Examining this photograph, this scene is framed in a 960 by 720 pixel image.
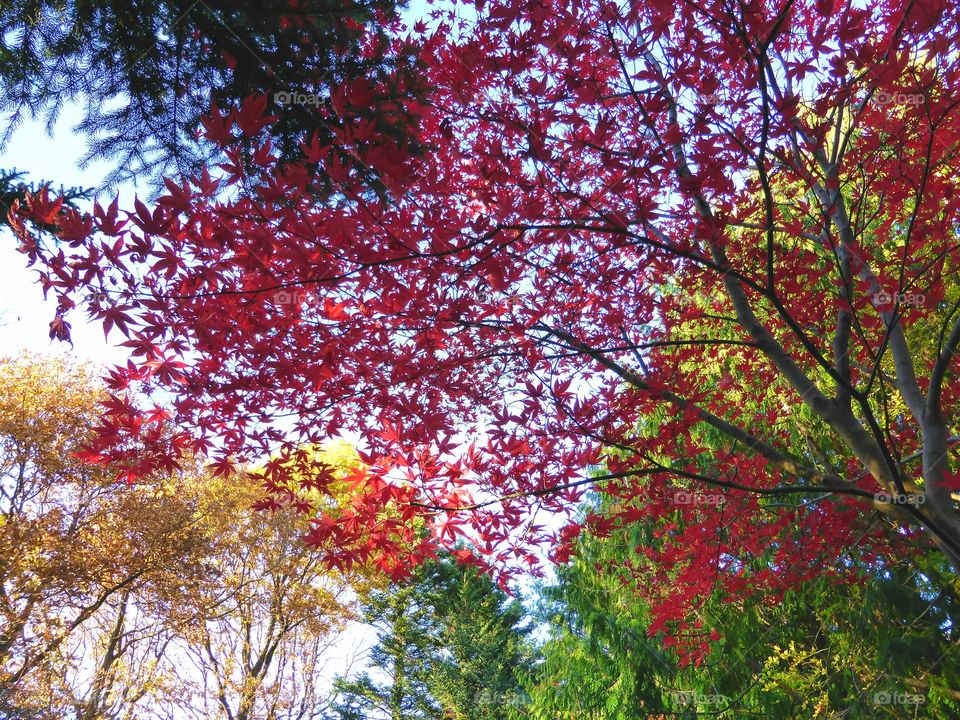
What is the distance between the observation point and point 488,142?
3957 millimetres

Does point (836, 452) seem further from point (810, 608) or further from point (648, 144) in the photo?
point (648, 144)

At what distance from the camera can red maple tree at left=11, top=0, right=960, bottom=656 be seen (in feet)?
8.23

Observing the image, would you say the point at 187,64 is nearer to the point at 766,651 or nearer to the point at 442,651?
the point at 766,651

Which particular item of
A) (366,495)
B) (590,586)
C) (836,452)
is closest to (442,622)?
(590,586)

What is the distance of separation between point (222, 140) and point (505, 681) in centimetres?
1437

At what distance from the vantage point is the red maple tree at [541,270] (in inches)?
98.8

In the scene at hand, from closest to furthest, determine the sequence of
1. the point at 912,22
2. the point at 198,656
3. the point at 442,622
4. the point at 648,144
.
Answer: the point at 912,22, the point at 648,144, the point at 198,656, the point at 442,622

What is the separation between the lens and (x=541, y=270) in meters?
3.59

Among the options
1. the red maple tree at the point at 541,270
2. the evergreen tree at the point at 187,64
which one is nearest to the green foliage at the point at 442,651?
the red maple tree at the point at 541,270

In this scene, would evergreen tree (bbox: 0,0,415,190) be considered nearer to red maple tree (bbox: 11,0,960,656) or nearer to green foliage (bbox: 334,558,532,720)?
red maple tree (bbox: 11,0,960,656)

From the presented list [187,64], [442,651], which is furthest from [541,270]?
[442,651]

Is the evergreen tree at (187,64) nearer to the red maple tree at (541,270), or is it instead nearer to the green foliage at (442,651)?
the red maple tree at (541,270)

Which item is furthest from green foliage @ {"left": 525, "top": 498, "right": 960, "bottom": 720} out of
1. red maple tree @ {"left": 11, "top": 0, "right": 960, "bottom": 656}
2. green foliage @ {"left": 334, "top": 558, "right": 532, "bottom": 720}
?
green foliage @ {"left": 334, "top": 558, "right": 532, "bottom": 720}

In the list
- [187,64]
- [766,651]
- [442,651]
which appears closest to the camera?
[187,64]
